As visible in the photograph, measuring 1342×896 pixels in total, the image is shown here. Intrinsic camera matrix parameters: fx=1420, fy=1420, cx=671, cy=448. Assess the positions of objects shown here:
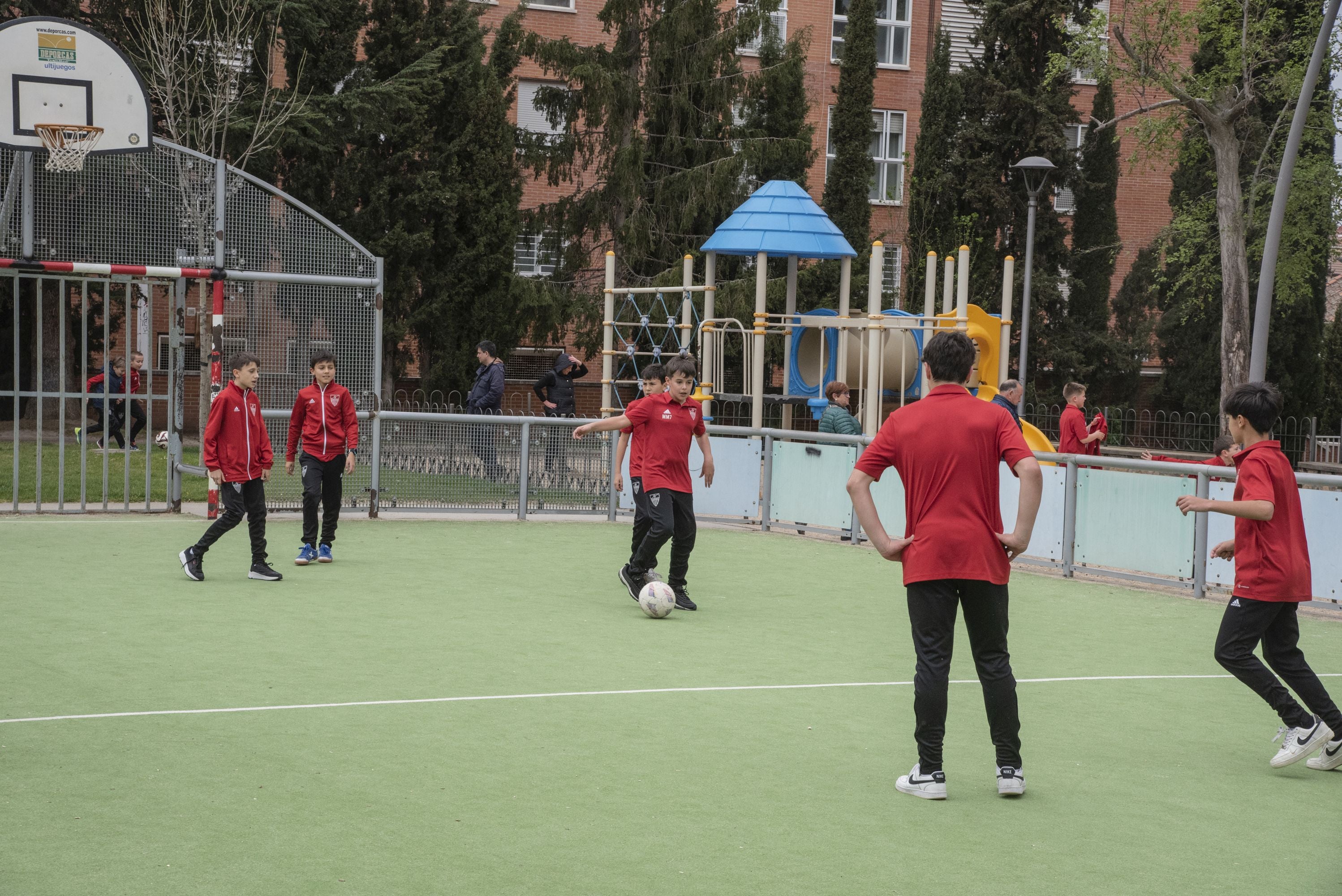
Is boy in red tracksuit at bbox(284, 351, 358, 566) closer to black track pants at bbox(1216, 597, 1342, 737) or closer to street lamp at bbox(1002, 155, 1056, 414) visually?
black track pants at bbox(1216, 597, 1342, 737)

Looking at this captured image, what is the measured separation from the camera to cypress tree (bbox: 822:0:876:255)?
33.0 metres

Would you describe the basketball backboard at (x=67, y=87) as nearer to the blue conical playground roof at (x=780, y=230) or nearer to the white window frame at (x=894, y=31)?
the blue conical playground roof at (x=780, y=230)

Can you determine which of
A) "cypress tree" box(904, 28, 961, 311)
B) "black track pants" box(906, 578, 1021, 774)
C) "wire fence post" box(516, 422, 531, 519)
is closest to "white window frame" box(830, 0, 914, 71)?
"cypress tree" box(904, 28, 961, 311)

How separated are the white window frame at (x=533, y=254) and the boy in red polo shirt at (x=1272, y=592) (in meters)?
23.0

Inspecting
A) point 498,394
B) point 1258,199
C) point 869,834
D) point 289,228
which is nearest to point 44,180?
point 289,228

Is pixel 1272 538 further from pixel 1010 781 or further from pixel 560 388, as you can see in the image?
pixel 560 388

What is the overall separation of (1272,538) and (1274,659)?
1.80ft

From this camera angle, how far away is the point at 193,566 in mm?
11016

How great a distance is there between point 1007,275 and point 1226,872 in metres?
16.4

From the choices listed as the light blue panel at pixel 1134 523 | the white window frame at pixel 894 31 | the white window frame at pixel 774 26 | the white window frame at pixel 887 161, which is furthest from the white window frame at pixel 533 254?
the light blue panel at pixel 1134 523

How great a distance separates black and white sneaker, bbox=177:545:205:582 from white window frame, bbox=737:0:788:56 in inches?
787

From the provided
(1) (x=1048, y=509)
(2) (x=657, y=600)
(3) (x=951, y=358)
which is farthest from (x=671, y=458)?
(3) (x=951, y=358)

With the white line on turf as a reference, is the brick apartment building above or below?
above

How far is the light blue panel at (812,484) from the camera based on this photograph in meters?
15.0
